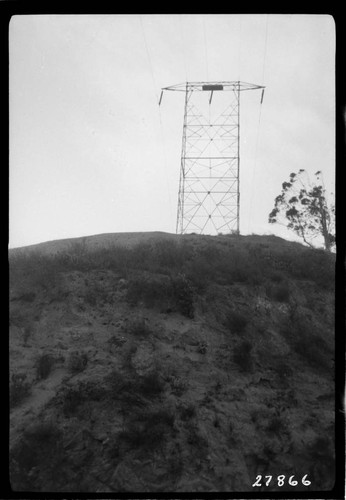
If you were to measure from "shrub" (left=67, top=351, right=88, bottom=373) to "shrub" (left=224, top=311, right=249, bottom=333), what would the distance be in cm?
387

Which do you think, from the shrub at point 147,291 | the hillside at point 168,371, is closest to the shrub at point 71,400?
the hillside at point 168,371

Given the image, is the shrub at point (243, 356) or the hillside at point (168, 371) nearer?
the hillside at point (168, 371)

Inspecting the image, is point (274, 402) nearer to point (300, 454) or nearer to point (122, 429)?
point (300, 454)

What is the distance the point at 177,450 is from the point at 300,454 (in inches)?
92.0

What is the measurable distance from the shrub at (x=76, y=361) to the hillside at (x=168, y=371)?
0.02 metres

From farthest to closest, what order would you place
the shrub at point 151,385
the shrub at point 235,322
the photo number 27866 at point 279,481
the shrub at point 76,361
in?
the shrub at point 235,322
the shrub at point 76,361
the shrub at point 151,385
the photo number 27866 at point 279,481

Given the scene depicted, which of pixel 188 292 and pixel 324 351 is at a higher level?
pixel 188 292

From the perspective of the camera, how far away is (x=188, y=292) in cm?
1143

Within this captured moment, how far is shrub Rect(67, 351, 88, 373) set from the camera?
340 inches

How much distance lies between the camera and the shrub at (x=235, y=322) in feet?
34.1

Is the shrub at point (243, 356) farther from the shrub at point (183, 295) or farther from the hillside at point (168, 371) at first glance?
the shrub at point (183, 295)

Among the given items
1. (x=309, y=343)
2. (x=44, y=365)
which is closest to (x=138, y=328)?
(x=44, y=365)

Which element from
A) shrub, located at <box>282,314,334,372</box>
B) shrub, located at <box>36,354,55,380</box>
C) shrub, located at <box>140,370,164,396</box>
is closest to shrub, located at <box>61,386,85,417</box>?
shrub, located at <box>36,354,55,380</box>
